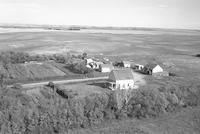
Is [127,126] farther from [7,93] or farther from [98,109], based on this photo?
[7,93]

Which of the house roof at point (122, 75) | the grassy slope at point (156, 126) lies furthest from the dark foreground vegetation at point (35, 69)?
the grassy slope at point (156, 126)

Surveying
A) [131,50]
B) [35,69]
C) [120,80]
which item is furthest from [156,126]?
[131,50]

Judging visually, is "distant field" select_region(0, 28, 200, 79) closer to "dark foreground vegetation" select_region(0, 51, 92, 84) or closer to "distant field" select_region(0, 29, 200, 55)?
"distant field" select_region(0, 29, 200, 55)

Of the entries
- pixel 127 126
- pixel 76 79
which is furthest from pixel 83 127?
pixel 76 79

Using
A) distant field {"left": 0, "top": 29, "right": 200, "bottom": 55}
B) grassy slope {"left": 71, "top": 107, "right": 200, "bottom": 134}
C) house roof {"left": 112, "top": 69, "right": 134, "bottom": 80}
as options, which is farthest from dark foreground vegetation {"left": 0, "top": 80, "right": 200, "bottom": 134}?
distant field {"left": 0, "top": 29, "right": 200, "bottom": 55}

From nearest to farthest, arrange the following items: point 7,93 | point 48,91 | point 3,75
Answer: point 7,93
point 48,91
point 3,75

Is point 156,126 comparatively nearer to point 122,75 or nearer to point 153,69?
point 122,75
